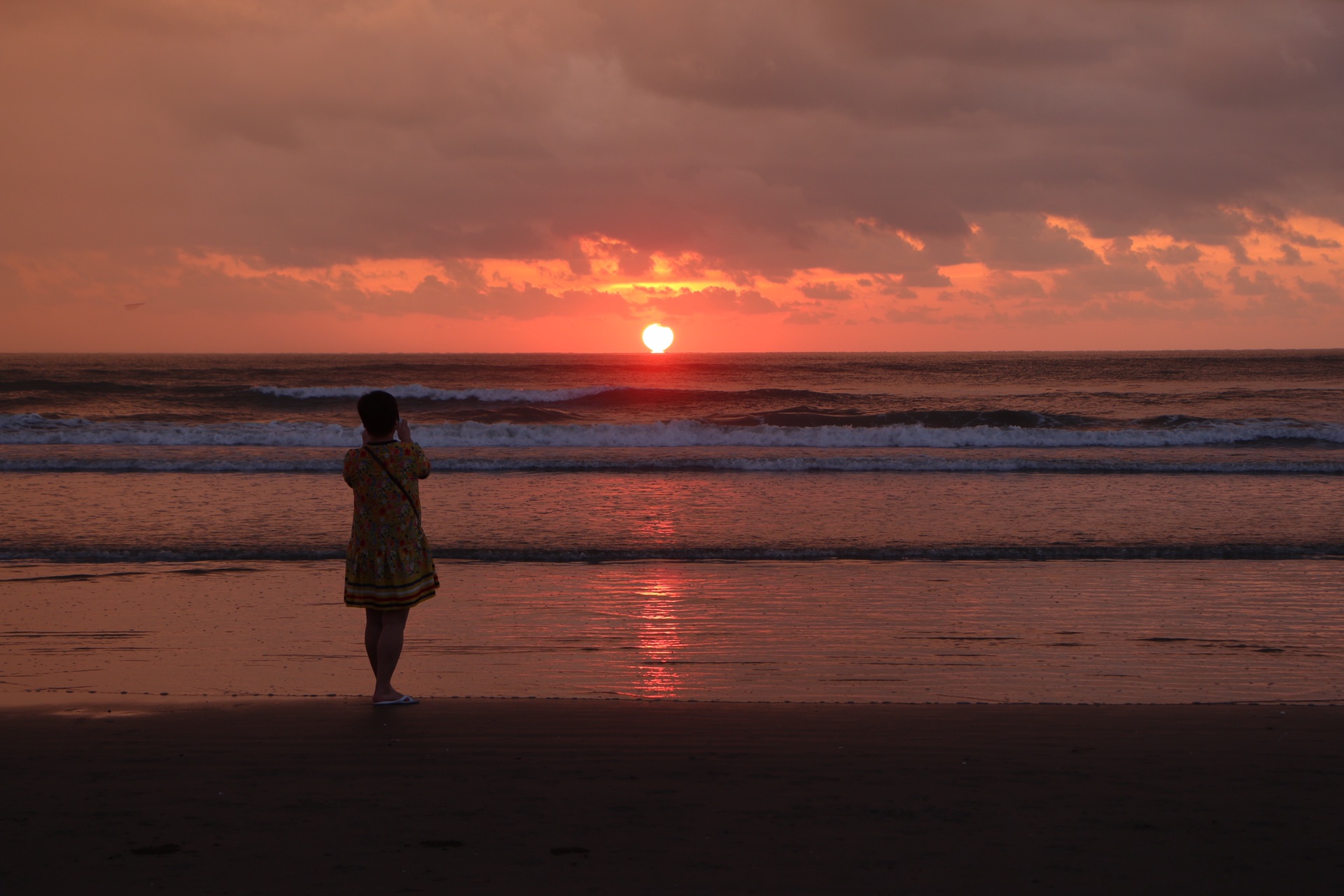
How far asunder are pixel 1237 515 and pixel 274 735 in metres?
10.7

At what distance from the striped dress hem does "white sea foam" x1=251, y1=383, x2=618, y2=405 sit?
30.8 m

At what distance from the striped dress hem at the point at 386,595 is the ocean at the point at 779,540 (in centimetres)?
69

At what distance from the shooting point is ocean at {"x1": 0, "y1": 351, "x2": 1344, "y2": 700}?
5.52 m

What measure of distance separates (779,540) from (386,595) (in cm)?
544

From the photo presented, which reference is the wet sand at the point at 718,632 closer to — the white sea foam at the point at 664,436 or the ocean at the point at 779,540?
the ocean at the point at 779,540

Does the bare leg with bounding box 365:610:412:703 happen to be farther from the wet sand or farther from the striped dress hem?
the wet sand

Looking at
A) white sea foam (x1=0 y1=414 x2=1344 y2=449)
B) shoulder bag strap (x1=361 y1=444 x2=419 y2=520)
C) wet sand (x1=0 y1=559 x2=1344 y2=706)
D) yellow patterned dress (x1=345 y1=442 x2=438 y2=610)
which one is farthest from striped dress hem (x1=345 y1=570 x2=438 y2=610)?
white sea foam (x1=0 y1=414 x2=1344 y2=449)

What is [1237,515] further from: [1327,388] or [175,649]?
[1327,388]

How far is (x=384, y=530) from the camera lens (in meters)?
4.62

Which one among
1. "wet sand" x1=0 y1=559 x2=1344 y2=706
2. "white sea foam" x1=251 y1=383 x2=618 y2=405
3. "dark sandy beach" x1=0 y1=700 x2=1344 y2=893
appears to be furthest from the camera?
"white sea foam" x1=251 y1=383 x2=618 y2=405

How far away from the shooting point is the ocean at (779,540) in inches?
217

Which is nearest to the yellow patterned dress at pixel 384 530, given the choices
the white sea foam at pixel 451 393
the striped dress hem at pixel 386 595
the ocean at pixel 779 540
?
the striped dress hem at pixel 386 595

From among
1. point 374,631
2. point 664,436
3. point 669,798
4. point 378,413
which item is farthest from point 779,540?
point 664,436

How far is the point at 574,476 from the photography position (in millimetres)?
14828
